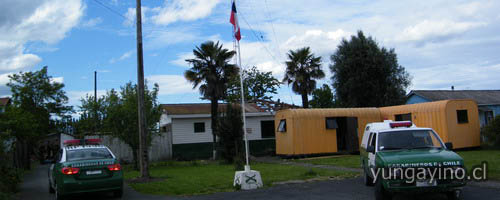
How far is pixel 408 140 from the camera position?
9.55 meters

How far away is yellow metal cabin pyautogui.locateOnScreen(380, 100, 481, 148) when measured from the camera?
2164 centimetres

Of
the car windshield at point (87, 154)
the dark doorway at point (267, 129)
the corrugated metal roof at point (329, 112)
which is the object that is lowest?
the car windshield at point (87, 154)

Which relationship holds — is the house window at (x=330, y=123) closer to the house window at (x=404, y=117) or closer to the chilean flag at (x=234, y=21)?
the house window at (x=404, y=117)

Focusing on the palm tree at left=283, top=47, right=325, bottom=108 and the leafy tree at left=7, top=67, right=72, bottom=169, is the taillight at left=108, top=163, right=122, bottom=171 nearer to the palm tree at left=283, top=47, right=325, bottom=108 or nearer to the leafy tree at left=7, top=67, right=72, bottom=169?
the leafy tree at left=7, top=67, right=72, bottom=169

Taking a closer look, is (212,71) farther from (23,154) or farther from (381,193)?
(381,193)

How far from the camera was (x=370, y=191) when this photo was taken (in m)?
10.6

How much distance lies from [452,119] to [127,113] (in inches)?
646

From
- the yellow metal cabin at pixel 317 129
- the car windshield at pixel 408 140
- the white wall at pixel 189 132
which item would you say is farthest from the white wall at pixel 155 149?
the car windshield at pixel 408 140

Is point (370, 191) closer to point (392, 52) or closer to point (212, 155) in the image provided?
point (212, 155)

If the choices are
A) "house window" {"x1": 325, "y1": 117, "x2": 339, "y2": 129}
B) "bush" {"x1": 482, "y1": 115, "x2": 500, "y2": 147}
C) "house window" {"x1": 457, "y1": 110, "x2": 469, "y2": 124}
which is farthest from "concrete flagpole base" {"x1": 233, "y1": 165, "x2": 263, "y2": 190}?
"bush" {"x1": 482, "y1": 115, "x2": 500, "y2": 147}

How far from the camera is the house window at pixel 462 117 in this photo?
2222 cm

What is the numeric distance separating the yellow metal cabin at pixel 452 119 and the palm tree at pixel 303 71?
10.4 metres

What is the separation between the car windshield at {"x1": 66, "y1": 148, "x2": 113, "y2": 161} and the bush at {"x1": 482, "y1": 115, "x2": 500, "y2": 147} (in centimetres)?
1898

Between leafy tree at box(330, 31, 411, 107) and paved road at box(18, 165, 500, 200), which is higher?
leafy tree at box(330, 31, 411, 107)
